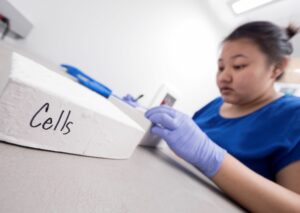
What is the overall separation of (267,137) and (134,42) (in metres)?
1.59

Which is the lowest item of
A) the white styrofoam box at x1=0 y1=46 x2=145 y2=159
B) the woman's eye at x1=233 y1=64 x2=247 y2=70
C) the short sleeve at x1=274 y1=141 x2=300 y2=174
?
the white styrofoam box at x1=0 y1=46 x2=145 y2=159

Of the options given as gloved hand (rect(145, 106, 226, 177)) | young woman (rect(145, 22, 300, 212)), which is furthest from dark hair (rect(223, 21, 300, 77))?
gloved hand (rect(145, 106, 226, 177))

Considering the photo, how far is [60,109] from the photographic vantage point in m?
0.21

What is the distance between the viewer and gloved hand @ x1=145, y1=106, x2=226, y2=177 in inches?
18.5

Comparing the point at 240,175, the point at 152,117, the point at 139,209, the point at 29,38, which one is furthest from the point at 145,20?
the point at 139,209

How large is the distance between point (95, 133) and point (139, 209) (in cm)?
11

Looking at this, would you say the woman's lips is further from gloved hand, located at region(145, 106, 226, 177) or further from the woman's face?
gloved hand, located at region(145, 106, 226, 177)

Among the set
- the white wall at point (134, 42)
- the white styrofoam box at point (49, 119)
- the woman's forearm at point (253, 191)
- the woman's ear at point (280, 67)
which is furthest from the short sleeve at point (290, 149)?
the white wall at point (134, 42)

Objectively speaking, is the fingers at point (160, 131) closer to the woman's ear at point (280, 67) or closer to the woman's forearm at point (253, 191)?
the woman's forearm at point (253, 191)

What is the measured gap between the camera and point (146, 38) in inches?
76.8

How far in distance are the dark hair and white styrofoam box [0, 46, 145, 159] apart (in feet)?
2.69

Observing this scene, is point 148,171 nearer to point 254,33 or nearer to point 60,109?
point 60,109

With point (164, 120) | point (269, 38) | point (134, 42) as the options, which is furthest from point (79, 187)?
point (134, 42)

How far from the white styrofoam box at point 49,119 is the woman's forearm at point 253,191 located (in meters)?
0.30
